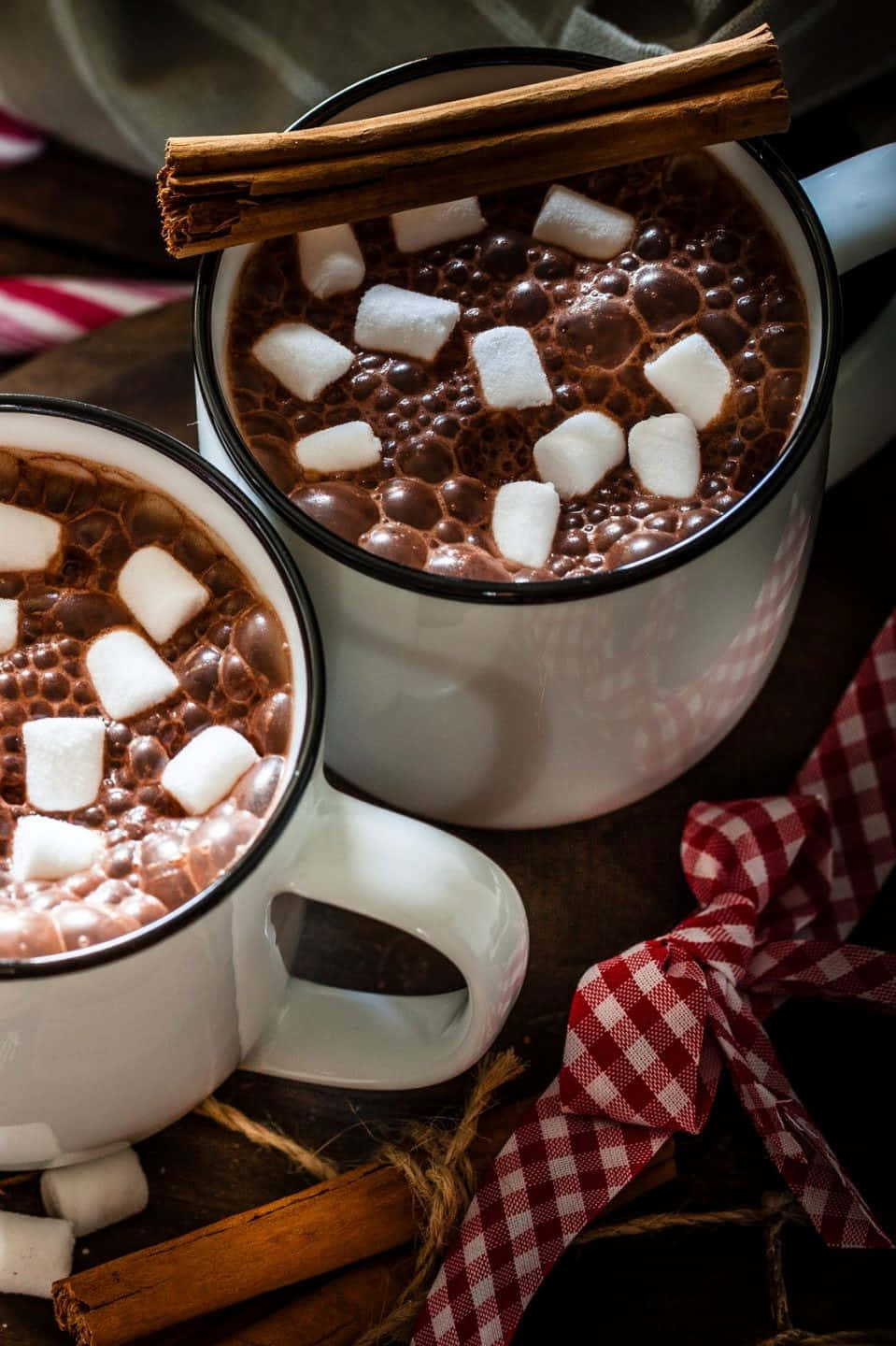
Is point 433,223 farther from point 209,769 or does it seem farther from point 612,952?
point 612,952

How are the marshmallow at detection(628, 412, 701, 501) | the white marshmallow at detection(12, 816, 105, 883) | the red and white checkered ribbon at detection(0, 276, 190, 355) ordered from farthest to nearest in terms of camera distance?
the red and white checkered ribbon at detection(0, 276, 190, 355) → the marshmallow at detection(628, 412, 701, 501) → the white marshmallow at detection(12, 816, 105, 883)

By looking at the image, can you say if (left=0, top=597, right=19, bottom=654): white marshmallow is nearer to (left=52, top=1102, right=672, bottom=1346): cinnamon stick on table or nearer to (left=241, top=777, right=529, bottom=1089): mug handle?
(left=241, top=777, right=529, bottom=1089): mug handle

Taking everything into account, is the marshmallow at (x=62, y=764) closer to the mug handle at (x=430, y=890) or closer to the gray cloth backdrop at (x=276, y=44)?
the mug handle at (x=430, y=890)

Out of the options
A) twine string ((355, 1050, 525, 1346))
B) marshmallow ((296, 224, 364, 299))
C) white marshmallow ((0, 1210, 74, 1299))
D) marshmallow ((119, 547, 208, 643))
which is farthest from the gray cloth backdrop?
white marshmallow ((0, 1210, 74, 1299))

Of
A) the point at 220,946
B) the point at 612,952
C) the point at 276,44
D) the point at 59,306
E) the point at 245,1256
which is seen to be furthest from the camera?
the point at 59,306

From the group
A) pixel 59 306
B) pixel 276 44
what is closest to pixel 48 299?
pixel 59 306

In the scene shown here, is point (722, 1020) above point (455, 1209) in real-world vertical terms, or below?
above
